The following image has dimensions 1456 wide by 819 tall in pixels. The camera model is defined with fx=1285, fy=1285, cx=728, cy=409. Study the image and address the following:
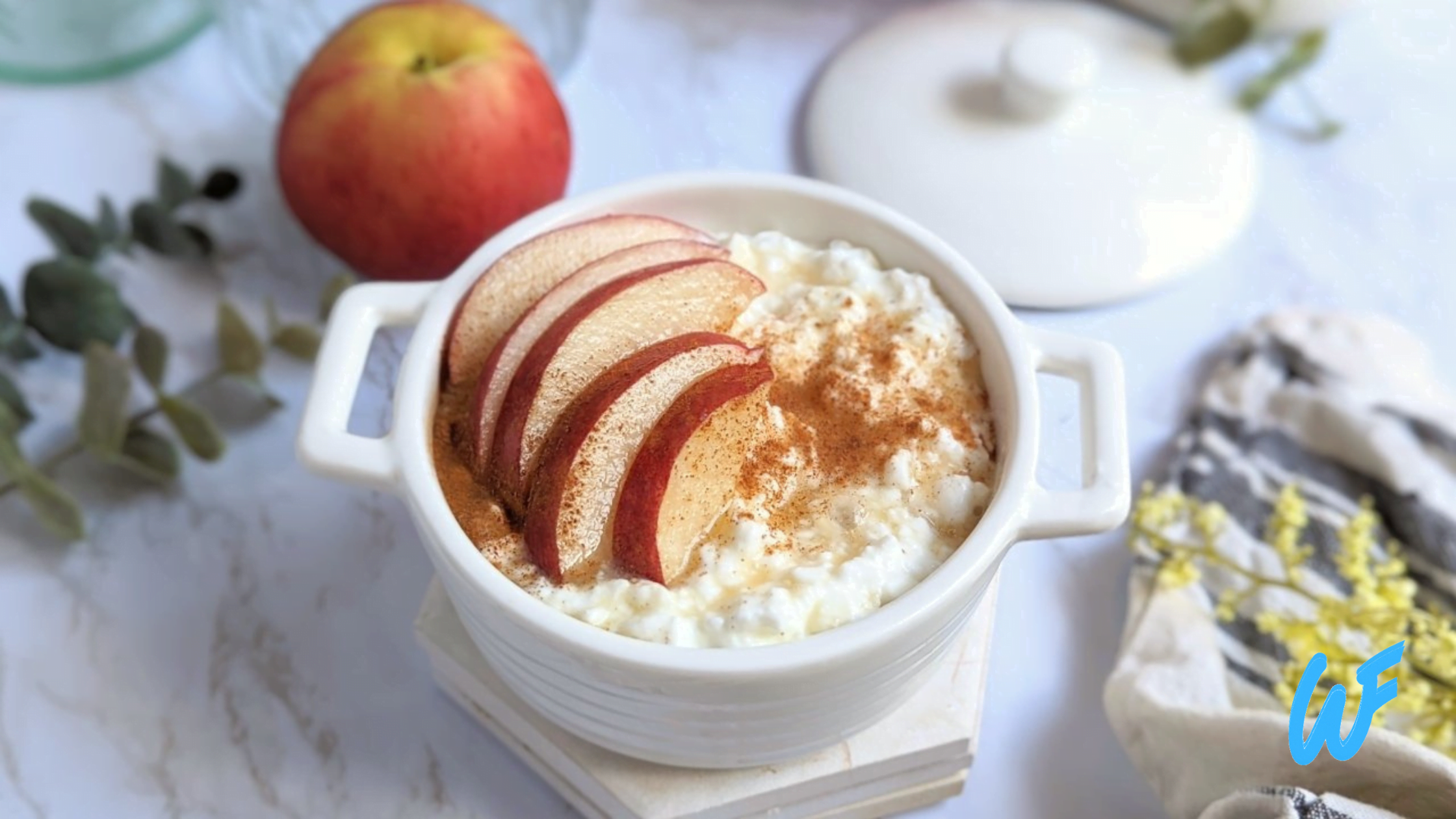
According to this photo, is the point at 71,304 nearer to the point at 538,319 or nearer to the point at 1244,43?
the point at 538,319

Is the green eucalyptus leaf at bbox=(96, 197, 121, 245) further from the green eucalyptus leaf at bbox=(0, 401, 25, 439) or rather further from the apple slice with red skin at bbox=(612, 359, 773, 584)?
the apple slice with red skin at bbox=(612, 359, 773, 584)

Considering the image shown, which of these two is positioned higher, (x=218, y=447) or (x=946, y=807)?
(x=218, y=447)

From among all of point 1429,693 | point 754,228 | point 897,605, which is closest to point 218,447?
point 754,228

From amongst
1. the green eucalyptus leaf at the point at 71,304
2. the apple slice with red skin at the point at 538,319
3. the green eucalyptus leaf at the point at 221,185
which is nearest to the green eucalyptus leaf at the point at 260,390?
the green eucalyptus leaf at the point at 71,304

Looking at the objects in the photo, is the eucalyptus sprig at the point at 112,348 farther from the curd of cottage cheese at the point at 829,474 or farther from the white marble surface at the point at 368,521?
the curd of cottage cheese at the point at 829,474

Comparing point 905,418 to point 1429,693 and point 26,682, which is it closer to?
point 1429,693
